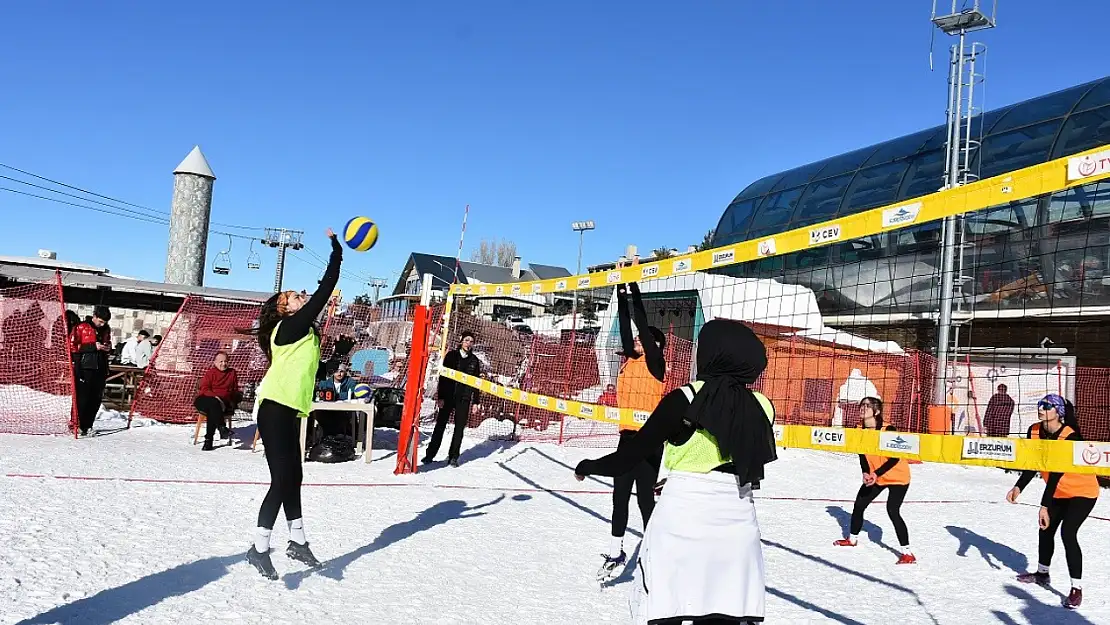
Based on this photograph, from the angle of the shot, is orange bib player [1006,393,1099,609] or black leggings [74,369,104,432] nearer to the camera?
orange bib player [1006,393,1099,609]

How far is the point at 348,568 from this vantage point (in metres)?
5.15

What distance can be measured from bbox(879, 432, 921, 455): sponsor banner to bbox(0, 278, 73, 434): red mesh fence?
10.6 m

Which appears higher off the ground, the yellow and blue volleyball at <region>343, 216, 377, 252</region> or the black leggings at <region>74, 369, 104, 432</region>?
the yellow and blue volleyball at <region>343, 216, 377, 252</region>

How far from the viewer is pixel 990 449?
4227 mm

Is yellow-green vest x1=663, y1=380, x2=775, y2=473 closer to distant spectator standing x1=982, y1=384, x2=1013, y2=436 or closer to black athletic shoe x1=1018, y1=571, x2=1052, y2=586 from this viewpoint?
black athletic shoe x1=1018, y1=571, x2=1052, y2=586

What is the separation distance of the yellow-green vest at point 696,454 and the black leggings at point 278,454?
2.43m

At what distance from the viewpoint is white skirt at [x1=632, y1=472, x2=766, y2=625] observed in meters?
2.91

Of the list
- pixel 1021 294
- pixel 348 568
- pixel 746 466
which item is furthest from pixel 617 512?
pixel 1021 294

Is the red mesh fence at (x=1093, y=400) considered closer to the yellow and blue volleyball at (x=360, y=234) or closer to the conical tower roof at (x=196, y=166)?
the yellow and blue volleyball at (x=360, y=234)

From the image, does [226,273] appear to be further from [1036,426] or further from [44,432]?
[1036,426]

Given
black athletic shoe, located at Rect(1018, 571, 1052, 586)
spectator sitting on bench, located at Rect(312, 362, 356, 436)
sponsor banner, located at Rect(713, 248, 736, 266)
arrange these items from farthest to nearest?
spectator sitting on bench, located at Rect(312, 362, 356, 436) → black athletic shoe, located at Rect(1018, 571, 1052, 586) → sponsor banner, located at Rect(713, 248, 736, 266)

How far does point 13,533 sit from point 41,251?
25.0 metres

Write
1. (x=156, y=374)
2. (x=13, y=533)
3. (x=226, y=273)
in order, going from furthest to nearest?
(x=226, y=273)
(x=156, y=374)
(x=13, y=533)

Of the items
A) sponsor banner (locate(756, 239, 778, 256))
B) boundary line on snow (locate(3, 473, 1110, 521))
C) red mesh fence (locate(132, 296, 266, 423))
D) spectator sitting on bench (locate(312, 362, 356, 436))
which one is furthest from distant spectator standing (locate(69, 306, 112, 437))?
sponsor banner (locate(756, 239, 778, 256))
